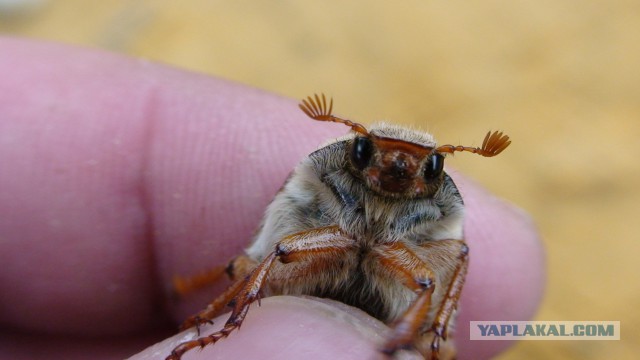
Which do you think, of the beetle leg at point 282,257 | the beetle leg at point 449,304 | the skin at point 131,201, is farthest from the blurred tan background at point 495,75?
the beetle leg at point 282,257

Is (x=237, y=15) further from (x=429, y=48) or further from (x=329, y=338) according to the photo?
(x=329, y=338)

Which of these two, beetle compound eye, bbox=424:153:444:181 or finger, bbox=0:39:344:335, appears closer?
beetle compound eye, bbox=424:153:444:181

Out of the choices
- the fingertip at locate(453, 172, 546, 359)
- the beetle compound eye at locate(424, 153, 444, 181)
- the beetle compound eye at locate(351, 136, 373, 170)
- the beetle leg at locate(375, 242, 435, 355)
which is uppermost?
the beetle compound eye at locate(351, 136, 373, 170)

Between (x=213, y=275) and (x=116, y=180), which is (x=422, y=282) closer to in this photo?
(x=213, y=275)

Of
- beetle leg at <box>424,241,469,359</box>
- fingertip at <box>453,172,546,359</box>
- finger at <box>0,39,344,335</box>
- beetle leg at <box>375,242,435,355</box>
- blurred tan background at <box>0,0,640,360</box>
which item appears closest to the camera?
beetle leg at <box>375,242,435,355</box>

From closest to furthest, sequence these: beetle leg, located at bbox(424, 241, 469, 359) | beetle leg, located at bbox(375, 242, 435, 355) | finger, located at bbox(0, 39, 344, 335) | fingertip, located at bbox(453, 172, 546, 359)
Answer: beetle leg, located at bbox(375, 242, 435, 355) < beetle leg, located at bbox(424, 241, 469, 359) < finger, located at bbox(0, 39, 344, 335) < fingertip, located at bbox(453, 172, 546, 359)

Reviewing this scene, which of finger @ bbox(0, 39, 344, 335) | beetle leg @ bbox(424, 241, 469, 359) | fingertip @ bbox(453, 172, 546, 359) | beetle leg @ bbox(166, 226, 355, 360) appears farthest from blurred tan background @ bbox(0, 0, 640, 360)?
beetle leg @ bbox(166, 226, 355, 360)

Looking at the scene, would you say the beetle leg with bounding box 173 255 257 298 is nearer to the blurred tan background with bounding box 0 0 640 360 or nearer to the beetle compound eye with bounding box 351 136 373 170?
the beetle compound eye with bounding box 351 136 373 170

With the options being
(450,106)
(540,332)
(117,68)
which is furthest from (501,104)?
(117,68)
